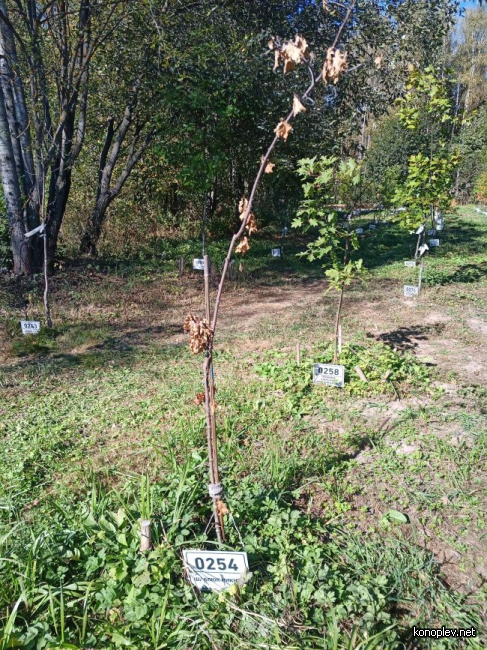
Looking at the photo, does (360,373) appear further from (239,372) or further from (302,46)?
(302,46)

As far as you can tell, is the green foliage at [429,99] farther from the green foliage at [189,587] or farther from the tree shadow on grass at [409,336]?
the green foliage at [189,587]

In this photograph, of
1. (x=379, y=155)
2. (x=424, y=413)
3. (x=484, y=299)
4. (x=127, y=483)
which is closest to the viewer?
(x=127, y=483)

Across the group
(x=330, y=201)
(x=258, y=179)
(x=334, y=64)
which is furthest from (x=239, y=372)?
(x=334, y=64)

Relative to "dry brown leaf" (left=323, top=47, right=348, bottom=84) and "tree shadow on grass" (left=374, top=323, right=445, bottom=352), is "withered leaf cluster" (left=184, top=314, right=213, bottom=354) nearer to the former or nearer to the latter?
"dry brown leaf" (left=323, top=47, right=348, bottom=84)

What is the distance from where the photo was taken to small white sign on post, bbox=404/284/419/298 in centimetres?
741

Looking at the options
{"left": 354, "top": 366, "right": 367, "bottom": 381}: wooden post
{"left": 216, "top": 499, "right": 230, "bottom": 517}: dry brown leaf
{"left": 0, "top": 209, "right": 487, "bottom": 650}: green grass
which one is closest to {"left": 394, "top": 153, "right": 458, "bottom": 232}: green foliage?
{"left": 0, "top": 209, "right": 487, "bottom": 650}: green grass

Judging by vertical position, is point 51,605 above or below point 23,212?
below

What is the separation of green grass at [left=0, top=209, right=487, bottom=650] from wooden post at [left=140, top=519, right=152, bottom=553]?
0.20 feet

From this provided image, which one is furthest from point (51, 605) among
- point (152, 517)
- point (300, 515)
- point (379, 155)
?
point (379, 155)

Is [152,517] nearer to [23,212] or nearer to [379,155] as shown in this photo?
[23,212]

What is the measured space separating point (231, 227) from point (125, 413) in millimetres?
9759

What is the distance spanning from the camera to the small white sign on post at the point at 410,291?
741 centimetres

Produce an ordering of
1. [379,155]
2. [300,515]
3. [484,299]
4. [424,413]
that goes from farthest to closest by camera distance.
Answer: [379,155] → [484,299] → [424,413] → [300,515]

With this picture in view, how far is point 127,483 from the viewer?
9.01ft
